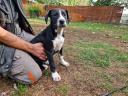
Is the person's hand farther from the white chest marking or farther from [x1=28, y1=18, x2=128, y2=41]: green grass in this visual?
[x1=28, y1=18, x2=128, y2=41]: green grass

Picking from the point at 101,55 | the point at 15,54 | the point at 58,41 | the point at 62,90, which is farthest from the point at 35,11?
the point at 62,90

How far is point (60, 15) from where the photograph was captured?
15.9 feet

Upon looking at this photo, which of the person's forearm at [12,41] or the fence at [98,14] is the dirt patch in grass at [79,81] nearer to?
the person's forearm at [12,41]

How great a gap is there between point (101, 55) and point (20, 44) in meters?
2.14

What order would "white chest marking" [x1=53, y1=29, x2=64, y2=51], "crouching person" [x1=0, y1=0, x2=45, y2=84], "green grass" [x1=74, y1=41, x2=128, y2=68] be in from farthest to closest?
"green grass" [x1=74, y1=41, x2=128, y2=68] < "white chest marking" [x1=53, y1=29, x2=64, y2=51] < "crouching person" [x1=0, y1=0, x2=45, y2=84]

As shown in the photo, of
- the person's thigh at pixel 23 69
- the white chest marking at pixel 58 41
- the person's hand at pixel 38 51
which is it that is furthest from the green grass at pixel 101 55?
the person's thigh at pixel 23 69

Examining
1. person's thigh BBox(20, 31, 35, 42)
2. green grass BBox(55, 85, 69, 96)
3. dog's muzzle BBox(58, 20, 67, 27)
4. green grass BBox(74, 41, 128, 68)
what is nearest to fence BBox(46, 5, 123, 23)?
green grass BBox(74, 41, 128, 68)

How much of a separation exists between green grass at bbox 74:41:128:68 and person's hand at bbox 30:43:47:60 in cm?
110

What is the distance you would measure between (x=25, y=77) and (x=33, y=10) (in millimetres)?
14460

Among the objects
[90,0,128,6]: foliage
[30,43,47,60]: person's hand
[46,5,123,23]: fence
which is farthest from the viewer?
[90,0,128,6]: foliage

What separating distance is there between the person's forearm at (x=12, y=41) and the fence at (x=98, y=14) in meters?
11.4

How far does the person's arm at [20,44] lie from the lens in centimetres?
441

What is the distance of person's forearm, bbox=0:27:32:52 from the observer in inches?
173

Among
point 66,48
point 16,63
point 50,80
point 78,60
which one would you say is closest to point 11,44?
point 16,63
